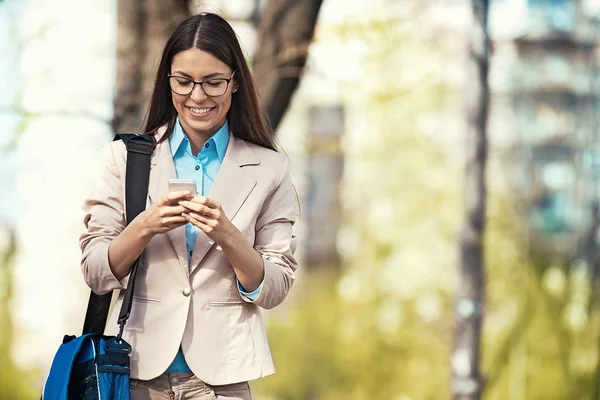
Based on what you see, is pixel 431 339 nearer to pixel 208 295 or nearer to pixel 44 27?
pixel 44 27

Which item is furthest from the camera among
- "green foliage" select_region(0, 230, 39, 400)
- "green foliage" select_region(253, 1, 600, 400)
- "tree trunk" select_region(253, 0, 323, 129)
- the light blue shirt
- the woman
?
"green foliage" select_region(253, 1, 600, 400)

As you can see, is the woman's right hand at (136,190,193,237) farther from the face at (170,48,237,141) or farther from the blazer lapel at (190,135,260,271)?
the face at (170,48,237,141)

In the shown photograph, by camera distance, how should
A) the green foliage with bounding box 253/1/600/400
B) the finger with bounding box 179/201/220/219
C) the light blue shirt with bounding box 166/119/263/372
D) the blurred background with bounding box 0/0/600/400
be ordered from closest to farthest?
the finger with bounding box 179/201/220/219 → the light blue shirt with bounding box 166/119/263/372 → the blurred background with bounding box 0/0/600/400 → the green foliage with bounding box 253/1/600/400

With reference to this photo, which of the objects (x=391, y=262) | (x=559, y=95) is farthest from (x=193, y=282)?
(x=391, y=262)

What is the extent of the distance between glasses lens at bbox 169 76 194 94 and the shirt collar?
129 mm

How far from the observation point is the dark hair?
7.18 ft

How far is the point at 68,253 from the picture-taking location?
8586 millimetres

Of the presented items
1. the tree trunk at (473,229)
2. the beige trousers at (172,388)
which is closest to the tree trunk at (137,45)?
the tree trunk at (473,229)

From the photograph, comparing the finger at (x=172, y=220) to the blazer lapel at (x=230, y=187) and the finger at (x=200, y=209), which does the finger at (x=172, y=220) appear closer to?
the finger at (x=200, y=209)

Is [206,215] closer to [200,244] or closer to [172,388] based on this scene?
[200,244]

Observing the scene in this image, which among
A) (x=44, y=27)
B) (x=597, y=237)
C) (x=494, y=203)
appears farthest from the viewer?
(x=494, y=203)

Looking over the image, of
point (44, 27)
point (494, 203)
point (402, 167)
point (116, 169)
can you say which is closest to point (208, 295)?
point (116, 169)

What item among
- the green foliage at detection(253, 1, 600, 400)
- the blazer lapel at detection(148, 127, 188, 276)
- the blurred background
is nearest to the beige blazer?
the blazer lapel at detection(148, 127, 188, 276)

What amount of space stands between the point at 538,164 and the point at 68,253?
4.19 metres
